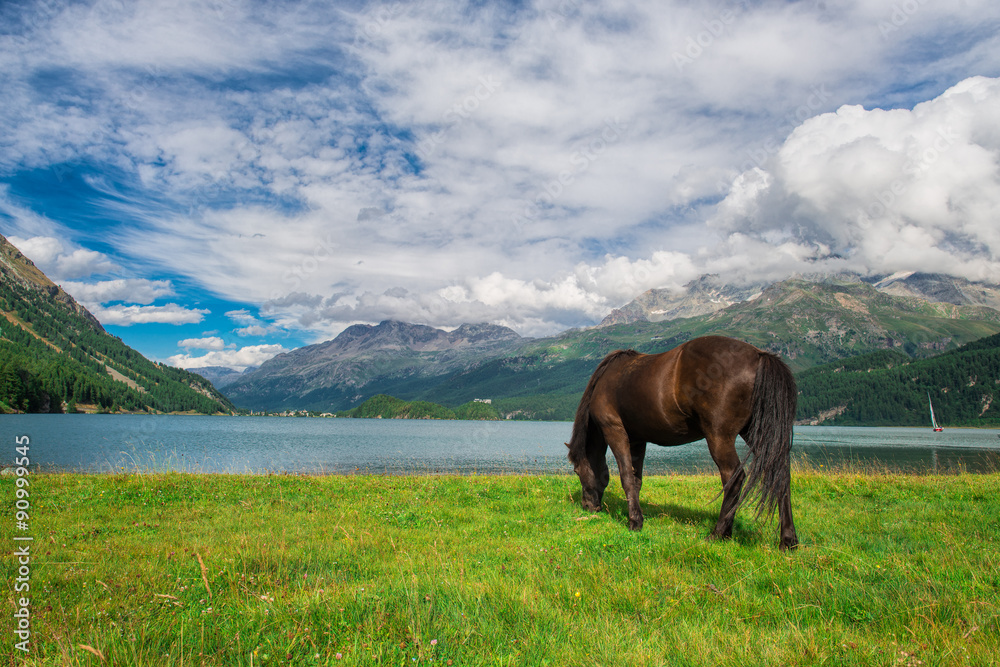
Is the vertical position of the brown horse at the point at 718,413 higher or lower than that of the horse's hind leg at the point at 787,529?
higher

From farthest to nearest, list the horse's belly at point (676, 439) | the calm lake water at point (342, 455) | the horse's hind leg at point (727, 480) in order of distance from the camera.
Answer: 1. the calm lake water at point (342, 455)
2. the horse's belly at point (676, 439)
3. the horse's hind leg at point (727, 480)

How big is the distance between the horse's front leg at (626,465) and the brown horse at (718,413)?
19 millimetres

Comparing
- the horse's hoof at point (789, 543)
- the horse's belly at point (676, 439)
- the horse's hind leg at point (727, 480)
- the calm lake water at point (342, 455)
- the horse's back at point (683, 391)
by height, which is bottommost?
the calm lake water at point (342, 455)

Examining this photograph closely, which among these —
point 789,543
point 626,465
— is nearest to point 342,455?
point 626,465

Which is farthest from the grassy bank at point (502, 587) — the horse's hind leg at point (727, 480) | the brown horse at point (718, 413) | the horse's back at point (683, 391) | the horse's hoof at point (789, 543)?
the horse's back at point (683, 391)

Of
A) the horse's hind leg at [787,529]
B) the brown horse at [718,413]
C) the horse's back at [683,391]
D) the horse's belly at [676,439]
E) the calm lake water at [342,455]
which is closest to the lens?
the horse's hind leg at [787,529]

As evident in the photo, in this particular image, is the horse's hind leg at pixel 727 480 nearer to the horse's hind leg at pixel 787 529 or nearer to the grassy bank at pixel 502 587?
the grassy bank at pixel 502 587

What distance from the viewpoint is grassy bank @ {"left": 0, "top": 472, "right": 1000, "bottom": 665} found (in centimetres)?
389

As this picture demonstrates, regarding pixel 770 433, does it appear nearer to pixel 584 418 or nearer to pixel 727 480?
pixel 727 480

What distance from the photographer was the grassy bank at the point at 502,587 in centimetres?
389

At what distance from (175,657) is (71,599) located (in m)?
2.60

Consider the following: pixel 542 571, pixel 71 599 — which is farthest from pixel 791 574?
pixel 71 599

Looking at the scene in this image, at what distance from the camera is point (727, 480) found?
804 centimetres

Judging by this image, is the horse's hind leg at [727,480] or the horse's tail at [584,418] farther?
the horse's tail at [584,418]
